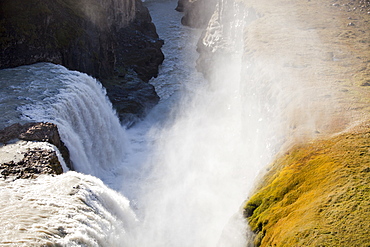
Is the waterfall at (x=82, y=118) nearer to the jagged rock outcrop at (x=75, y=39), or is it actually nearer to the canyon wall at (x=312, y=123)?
the jagged rock outcrop at (x=75, y=39)

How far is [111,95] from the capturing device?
957 inches

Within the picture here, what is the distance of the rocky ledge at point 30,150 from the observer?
1021 cm

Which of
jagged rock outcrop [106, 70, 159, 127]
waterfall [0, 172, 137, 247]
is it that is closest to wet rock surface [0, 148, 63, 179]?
waterfall [0, 172, 137, 247]

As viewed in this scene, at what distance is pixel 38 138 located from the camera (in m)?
11.9

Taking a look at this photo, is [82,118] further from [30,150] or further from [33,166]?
[33,166]

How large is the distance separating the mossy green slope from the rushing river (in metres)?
1.10

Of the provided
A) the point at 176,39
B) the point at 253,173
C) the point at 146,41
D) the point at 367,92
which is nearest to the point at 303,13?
the point at 367,92

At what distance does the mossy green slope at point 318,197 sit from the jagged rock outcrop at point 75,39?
1474cm

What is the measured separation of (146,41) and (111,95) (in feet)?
38.4

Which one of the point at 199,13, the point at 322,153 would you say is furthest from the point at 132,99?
the point at 199,13

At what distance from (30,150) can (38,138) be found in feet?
2.77

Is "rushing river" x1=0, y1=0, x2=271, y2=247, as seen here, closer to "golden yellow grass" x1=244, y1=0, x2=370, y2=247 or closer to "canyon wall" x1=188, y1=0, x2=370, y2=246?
"canyon wall" x1=188, y1=0, x2=370, y2=246

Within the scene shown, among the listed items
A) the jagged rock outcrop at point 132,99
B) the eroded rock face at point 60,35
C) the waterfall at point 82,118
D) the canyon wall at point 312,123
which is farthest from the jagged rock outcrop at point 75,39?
the canyon wall at point 312,123

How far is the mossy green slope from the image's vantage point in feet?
22.0
